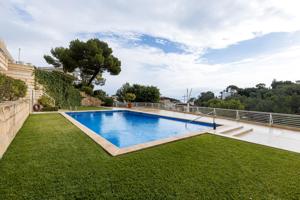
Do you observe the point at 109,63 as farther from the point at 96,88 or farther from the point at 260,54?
the point at 260,54

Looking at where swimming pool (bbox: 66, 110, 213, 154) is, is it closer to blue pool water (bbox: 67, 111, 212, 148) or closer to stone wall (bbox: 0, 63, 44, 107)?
blue pool water (bbox: 67, 111, 212, 148)

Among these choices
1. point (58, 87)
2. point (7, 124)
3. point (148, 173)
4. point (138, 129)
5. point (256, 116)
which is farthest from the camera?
point (58, 87)

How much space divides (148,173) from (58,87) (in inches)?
546

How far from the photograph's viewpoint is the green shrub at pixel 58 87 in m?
12.0

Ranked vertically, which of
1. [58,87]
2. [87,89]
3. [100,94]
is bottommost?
[100,94]

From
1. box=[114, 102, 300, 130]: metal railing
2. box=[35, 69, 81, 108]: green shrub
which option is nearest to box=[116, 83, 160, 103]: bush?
box=[35, 69, 81, 108]: green shrub

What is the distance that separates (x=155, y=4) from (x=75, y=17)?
448cm

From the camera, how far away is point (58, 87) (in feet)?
43.3

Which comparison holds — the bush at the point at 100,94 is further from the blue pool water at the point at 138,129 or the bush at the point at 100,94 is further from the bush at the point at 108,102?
the blue pool water at the point at 138,129

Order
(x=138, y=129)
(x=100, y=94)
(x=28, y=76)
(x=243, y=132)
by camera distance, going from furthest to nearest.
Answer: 1. (x=100, y=94)
2. (x=28, y=76)
3. (x=138, y=129)
4. (x=243, y=132)

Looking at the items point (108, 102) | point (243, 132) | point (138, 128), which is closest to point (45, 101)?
point (108, 102)

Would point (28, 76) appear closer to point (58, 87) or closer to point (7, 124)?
point (58, 87)

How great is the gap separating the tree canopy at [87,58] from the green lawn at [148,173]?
1463 centimetres

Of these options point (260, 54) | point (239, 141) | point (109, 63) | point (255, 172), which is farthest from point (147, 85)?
point (255, 172)
